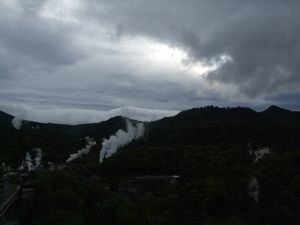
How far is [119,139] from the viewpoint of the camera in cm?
6862

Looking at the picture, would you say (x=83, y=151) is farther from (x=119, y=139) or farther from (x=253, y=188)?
(x=253, y=188)

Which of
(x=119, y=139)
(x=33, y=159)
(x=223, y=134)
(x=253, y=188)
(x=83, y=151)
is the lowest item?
(x=253, y=188)

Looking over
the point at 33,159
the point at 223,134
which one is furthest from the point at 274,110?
the point at 33,159

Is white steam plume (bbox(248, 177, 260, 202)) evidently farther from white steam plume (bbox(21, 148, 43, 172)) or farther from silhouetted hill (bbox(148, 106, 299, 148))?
silhouetted hill (bbox(148, 106, 299, 148))

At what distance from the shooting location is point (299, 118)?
126 metres

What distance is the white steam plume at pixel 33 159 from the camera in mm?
52819

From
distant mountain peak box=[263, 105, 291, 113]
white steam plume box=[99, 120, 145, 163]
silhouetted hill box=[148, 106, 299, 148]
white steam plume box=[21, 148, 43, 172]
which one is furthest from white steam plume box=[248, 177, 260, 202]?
distant mountain peak box=[263, 105, 291, 113]

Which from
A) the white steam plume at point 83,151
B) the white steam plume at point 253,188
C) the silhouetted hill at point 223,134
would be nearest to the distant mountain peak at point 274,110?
the silhouetted hill at point 223,134

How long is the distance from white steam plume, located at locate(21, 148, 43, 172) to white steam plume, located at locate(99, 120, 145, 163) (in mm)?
7610

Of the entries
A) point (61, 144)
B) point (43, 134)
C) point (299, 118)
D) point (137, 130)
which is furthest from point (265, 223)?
point (299, 118)

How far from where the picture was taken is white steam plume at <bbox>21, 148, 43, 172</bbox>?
52819 millimetres

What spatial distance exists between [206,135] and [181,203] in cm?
3778

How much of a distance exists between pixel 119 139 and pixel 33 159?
644 inches

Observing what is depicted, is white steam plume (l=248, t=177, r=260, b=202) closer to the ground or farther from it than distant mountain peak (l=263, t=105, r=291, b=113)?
closer to the ground
